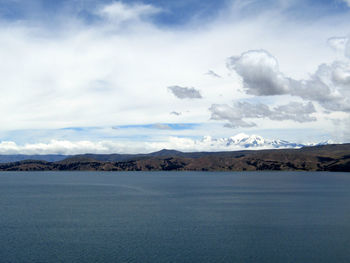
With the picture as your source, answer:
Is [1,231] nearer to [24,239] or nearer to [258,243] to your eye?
[24,239]

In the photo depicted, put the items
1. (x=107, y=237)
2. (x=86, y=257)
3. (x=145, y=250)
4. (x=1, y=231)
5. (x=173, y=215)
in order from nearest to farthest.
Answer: (x=86, y=257) → (x=145, y=250) → (x=107, y=237) → (x=1, y=231) → (x=173, y=215)

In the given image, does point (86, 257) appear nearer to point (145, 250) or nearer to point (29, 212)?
point (145, 250)

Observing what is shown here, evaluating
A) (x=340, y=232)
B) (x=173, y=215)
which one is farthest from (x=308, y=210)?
(x=173, y=215)

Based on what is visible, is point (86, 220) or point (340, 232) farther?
point (86, 220)

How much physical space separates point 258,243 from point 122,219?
43322mm

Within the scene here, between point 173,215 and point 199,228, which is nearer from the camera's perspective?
point 199,228

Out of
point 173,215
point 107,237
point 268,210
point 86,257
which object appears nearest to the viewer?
point 86,257

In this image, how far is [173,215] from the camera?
369ft

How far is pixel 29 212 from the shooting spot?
389 ft

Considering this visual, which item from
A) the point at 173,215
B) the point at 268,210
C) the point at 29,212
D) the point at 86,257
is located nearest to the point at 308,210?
the point at 268,210

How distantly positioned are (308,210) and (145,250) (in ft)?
241

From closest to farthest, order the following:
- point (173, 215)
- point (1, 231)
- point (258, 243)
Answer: point (258, 243) < point (1, 231) < point (173, 215)

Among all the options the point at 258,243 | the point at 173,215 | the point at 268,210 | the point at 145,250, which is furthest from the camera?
the point at 268,210

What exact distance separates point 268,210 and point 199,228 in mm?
40003
